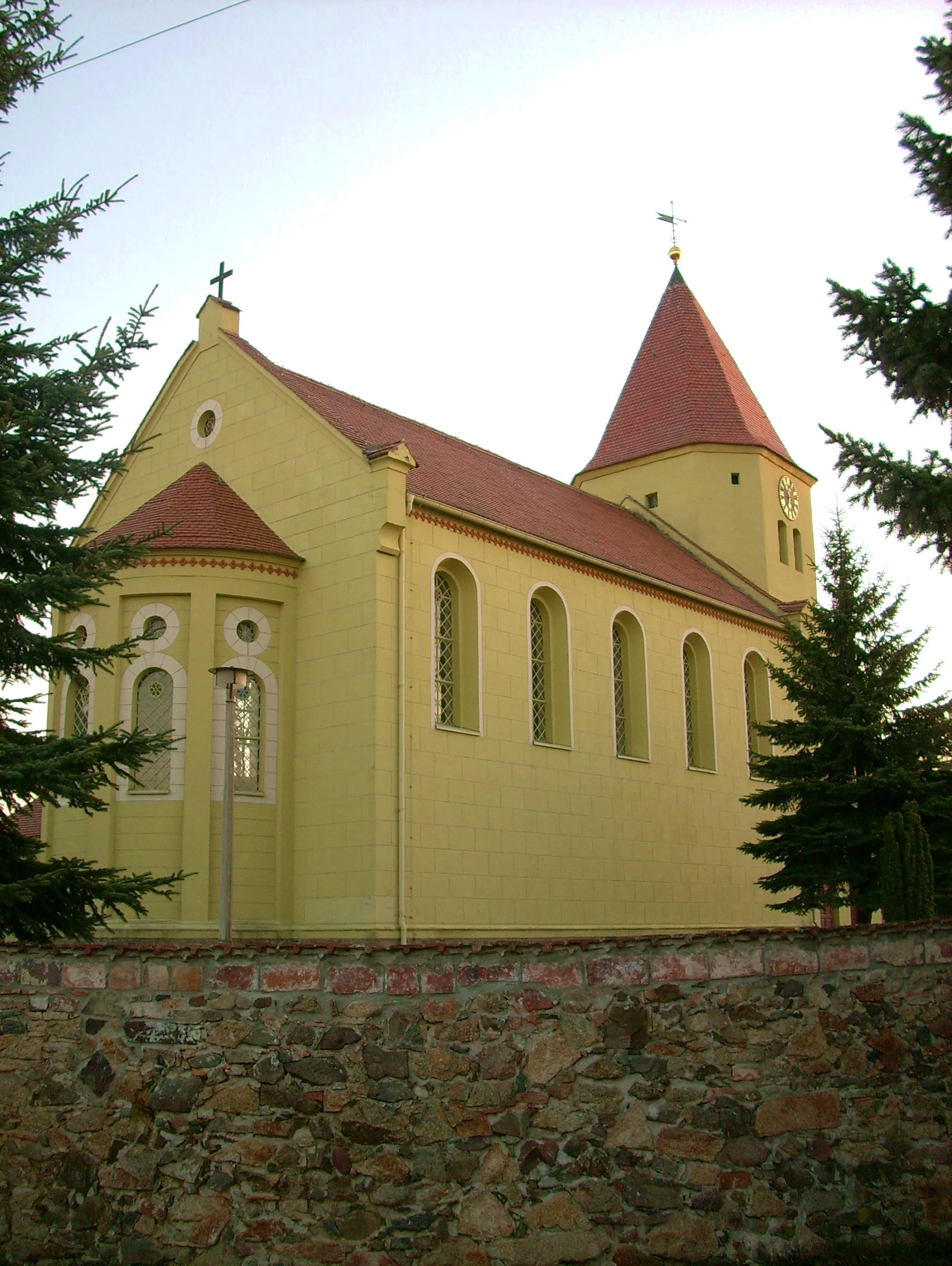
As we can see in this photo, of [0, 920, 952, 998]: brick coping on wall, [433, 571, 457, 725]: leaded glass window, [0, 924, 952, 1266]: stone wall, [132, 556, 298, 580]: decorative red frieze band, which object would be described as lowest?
[0, 924, 952, 1266]: stone wall

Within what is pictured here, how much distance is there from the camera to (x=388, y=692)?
18.2m

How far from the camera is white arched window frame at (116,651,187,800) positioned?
58.2 ft

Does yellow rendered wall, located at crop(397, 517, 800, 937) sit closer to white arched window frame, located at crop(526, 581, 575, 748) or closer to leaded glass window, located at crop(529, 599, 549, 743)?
white arched window frame, located at crop(526, 581, 575, 748)

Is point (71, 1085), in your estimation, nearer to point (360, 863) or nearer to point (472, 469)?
point (360, 863)

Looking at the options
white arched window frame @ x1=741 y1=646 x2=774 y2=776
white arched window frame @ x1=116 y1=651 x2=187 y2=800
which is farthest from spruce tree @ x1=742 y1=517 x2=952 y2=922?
white arched window frame @ x1=116 y1=651 x2=187 y2=800

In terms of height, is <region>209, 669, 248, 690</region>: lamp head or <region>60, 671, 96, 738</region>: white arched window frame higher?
<region>60, 671, 96, 738</region>: white arched window frame

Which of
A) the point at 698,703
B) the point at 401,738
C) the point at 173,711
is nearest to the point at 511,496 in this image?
the point at 698,703

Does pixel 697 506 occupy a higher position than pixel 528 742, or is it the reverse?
pixel 697 506

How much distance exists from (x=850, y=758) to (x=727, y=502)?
1322 cm

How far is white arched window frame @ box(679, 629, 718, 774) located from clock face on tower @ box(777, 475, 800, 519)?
27.3ft

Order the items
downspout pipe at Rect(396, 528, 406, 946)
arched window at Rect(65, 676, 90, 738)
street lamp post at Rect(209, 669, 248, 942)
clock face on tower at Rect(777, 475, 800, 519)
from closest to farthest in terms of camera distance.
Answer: street lamp post at Rect(209, 669, 248, 942)
downspout pipe at Rect(396, 528, 406, 946)
arched window at Rect(65, 676, 90, 738)
clock face on tower at Rect(777, 475, 800, 519)

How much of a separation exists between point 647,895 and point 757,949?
15.4 meters

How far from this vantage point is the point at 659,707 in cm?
2419

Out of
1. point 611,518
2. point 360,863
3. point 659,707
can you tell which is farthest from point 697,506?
point 360,863
